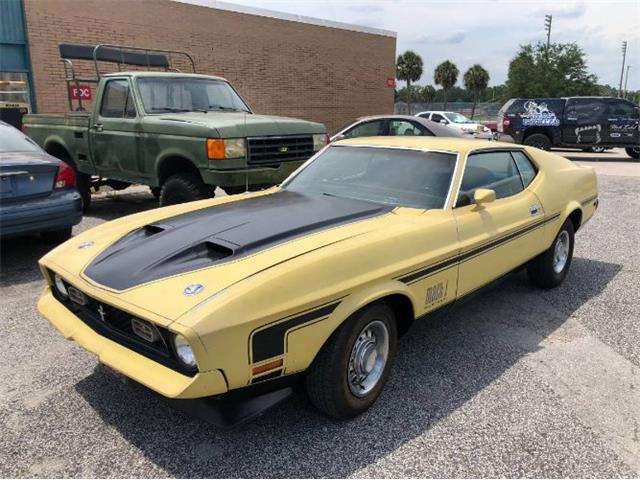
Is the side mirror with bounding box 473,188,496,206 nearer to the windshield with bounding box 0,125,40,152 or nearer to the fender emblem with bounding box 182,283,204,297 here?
the fender emblem with bounding box 182,283,204,297

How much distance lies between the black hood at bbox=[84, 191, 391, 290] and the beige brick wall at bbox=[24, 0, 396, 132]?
515 inches

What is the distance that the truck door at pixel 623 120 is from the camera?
55.9 ft

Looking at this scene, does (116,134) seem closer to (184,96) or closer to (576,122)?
(184,96)

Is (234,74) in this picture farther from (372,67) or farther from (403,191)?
(403,191)

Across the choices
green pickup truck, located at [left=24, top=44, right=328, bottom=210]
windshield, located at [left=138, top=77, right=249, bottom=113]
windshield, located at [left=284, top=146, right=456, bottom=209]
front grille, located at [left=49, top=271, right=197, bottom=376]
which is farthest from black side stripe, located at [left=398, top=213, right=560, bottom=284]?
windshield, located at [left=138, top=77, right=249, bottom=113]

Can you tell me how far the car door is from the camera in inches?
137

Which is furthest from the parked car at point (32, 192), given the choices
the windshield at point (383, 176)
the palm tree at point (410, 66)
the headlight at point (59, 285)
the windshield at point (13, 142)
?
the palm tree at point (410, 66)

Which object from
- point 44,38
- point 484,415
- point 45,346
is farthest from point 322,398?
point 44,38

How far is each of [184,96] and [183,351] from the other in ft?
18.2

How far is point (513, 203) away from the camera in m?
4.09

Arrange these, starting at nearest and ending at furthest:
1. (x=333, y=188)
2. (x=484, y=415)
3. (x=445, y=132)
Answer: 1. (x=484, y=415)
2. (x=333, y=188)
3. (x=445, y=132)

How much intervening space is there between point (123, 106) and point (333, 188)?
445 cm

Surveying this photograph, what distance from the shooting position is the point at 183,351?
2311mm

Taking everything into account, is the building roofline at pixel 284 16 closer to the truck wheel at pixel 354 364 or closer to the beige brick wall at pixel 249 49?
the beige brick wall at pixel 249 49
